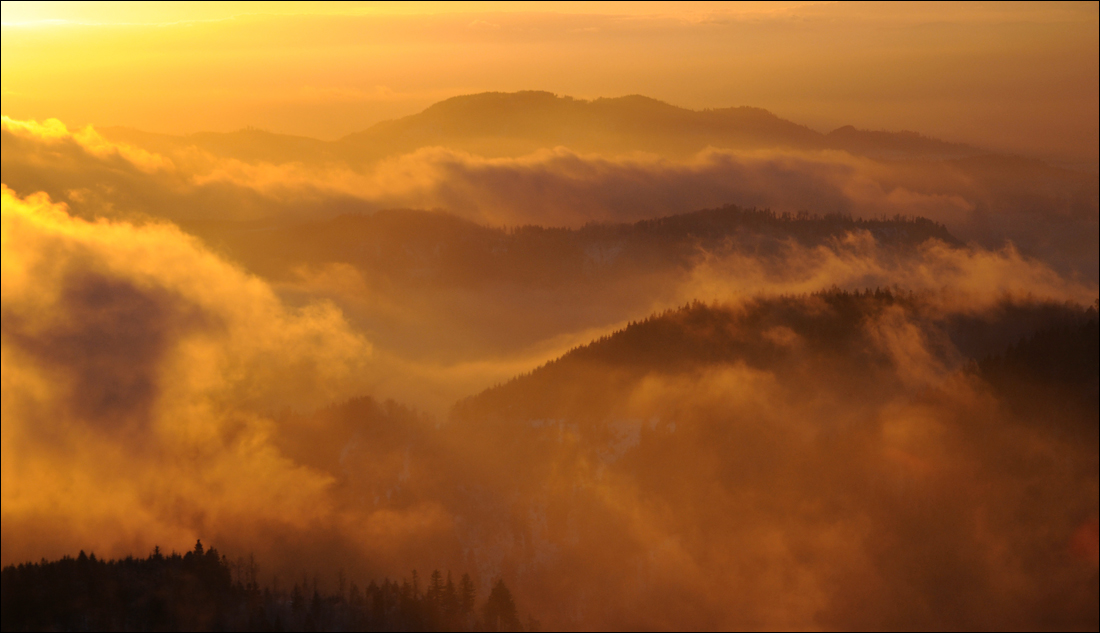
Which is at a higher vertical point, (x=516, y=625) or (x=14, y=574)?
(x=14, y=574)

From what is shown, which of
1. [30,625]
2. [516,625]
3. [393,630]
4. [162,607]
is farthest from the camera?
[516,625]

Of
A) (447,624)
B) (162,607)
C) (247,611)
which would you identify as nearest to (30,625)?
(162,607)

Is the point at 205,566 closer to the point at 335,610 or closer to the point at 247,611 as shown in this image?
the point at 247,611

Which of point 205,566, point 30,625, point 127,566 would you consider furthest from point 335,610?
point 30,625

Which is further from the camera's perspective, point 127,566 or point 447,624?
point 447,624

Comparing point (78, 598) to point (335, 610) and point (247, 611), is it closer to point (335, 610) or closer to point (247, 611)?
point (247, 611)

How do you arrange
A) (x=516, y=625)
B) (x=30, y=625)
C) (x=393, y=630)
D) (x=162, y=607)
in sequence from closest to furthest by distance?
(x=30, y=625), (x=162, y=607), (x=393, y=630), (x=516, y=625)
